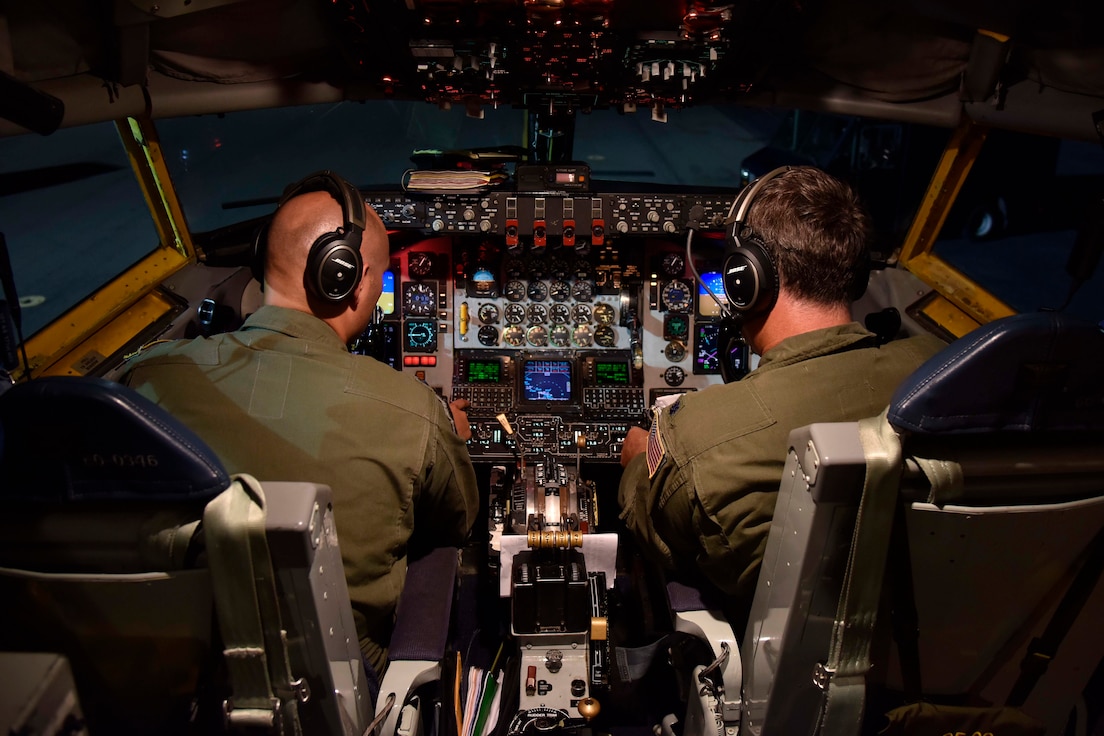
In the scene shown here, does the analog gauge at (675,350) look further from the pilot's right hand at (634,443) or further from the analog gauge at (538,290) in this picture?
the pilot's right hand at (634,443)

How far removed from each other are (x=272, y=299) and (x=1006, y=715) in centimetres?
168

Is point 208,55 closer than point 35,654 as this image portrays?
No

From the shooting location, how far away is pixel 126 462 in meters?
0.82

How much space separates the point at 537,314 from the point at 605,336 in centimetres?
31

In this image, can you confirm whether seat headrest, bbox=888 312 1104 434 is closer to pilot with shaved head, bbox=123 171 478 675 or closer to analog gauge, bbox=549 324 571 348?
pilot with shaved head, bbox=123 171 478 675

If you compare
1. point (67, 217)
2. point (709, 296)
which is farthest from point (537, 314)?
point (67, 217)

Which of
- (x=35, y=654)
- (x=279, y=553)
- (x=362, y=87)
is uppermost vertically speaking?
(x=362, y=87)

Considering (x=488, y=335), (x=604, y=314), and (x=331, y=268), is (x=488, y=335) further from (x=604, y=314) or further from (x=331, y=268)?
(x=331, y=268)

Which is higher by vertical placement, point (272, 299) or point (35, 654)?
point (272, 299)

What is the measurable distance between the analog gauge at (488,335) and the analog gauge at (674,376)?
29.6 inches

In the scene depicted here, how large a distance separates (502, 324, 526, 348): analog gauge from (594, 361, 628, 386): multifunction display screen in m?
0.34

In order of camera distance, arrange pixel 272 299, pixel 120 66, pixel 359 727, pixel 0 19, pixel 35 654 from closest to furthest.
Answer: pixel 35 654
pixel 359 727
pixel 272 299
pixel 0 19
pixel 120 66

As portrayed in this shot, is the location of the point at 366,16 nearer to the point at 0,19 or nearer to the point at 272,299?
the point at 0,19

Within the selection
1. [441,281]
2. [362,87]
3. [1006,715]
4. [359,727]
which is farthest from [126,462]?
[362,87]
